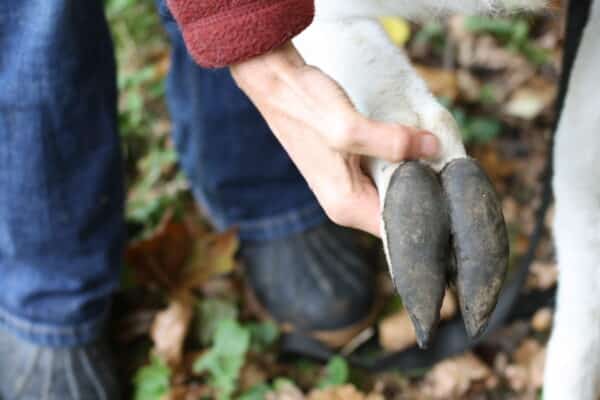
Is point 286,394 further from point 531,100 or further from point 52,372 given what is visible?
point 531,100

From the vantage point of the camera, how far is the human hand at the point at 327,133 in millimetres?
641

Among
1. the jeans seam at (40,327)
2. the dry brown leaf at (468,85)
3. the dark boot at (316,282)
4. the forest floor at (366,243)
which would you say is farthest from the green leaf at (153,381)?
the dry brown leaf at (468,85)

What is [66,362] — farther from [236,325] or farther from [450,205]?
[450,205]

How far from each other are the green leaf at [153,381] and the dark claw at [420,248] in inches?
29.4

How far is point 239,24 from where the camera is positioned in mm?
665

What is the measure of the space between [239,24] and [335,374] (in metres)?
0.76

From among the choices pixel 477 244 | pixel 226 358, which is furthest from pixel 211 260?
pixel 477 244

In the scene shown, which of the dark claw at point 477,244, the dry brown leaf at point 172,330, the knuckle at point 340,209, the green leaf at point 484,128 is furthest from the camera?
the green leaf at point 484,128

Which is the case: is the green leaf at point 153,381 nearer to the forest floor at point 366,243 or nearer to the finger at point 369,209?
the forest floor at point 366,243

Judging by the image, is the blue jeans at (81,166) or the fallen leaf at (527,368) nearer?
the blue jeans at (81,166)

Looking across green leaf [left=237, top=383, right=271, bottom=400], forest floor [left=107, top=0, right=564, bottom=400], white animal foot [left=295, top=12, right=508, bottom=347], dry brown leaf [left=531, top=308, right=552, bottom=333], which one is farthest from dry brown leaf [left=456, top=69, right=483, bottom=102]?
white animal foot [left=295, top=12, right=508, bottom=347]

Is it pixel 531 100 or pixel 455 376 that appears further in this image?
pixel 531 100

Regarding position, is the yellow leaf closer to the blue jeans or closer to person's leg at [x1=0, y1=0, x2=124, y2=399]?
the blue jeans

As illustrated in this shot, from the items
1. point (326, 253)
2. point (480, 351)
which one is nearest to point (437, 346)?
point (480, 351)
